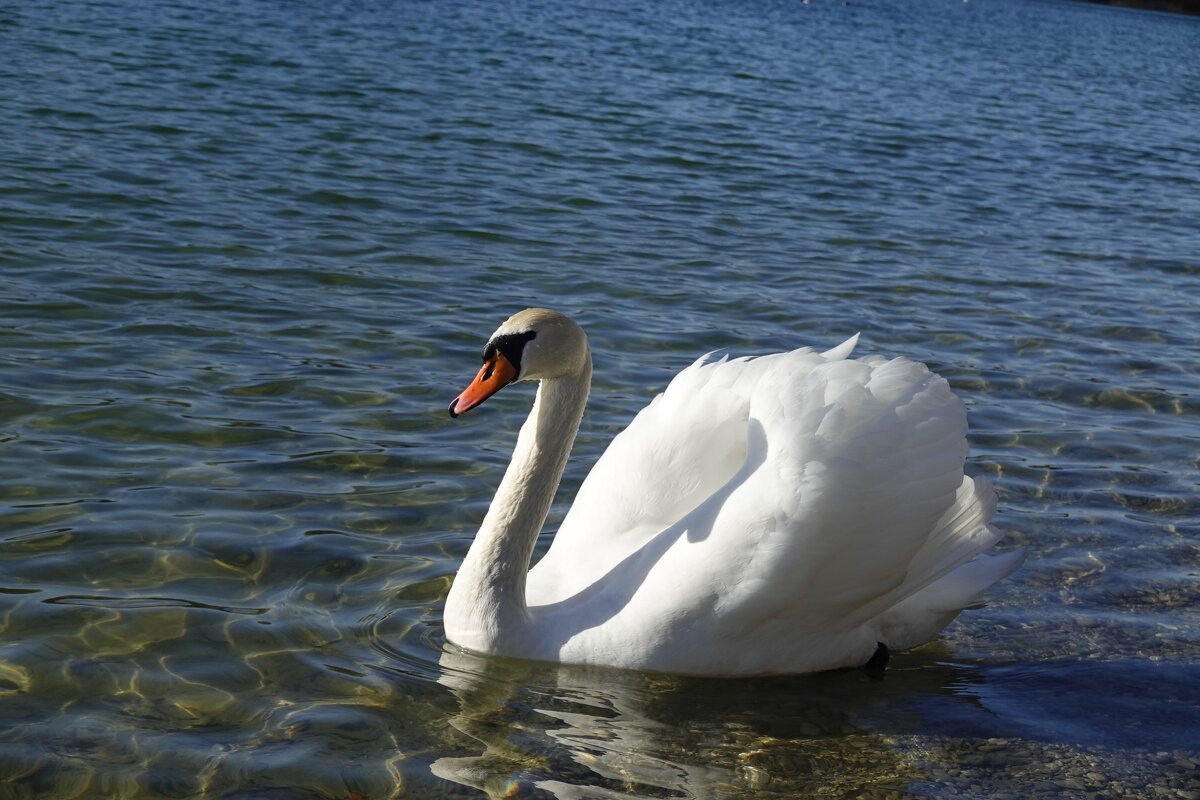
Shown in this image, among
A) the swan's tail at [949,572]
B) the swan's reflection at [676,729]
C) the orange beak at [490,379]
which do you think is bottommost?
the swan's reflection at [676,729]

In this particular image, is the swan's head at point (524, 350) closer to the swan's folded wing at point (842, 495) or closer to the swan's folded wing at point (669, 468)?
the swan's folded wing at point (669, 468)

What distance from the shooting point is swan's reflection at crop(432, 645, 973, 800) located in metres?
4.07

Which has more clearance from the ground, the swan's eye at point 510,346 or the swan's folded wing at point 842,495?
the swan's eye at point 510,346

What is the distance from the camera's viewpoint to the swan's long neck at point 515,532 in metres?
4.73

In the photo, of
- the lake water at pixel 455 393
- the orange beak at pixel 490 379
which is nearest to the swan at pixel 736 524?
the orange beak at pixel 490 379

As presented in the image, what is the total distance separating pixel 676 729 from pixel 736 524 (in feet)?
2.09

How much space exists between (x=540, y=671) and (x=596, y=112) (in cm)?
1271

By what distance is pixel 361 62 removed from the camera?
18.3 meters

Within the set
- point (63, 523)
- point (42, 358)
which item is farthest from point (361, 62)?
point (63, 523)

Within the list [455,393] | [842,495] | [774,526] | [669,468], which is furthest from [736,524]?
[455,393]

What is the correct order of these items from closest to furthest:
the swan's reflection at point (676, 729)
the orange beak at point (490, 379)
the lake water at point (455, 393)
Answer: the swan's reflection at point (676, 729) < the lake water at point (455, 393) < the orange beak at point (490, 379)

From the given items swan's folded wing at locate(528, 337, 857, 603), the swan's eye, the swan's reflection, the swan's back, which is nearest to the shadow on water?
the swan's reflection

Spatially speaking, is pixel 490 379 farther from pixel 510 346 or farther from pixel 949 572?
pixel 949 572

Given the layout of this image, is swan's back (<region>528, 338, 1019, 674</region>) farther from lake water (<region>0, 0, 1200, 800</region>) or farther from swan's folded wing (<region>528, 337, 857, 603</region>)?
lake water (<region>0, 0, 1200, 800</region>)
